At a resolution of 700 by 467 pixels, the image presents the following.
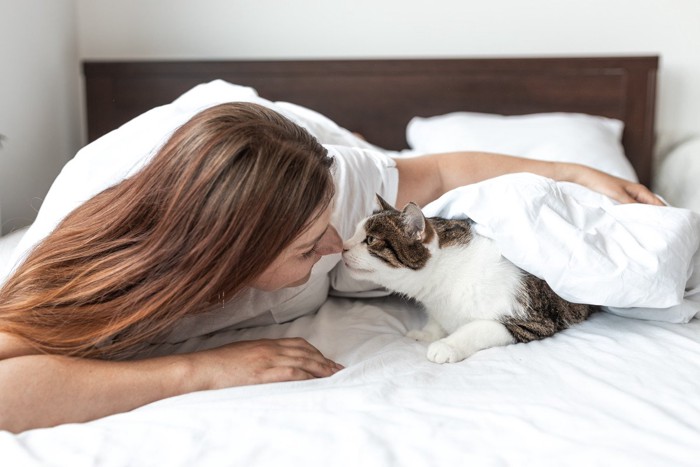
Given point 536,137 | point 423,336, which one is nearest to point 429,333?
point 423,336

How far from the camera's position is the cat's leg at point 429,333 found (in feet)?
4.21

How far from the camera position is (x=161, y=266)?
0.95 m

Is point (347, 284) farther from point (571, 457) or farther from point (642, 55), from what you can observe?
point (642, 55)

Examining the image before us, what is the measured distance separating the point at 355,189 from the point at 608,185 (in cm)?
56

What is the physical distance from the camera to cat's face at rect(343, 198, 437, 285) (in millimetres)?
1249

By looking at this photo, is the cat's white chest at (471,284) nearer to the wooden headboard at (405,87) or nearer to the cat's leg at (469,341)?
the cat's leg at (469,341)

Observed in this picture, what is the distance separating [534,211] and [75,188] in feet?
2.66

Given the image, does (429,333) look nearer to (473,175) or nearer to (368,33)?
(473,175)

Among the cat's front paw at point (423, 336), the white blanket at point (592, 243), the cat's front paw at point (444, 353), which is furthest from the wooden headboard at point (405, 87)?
the cat's front paw at point (444, 353)

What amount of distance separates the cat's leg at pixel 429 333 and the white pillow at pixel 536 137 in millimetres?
919

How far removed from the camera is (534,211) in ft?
3.94

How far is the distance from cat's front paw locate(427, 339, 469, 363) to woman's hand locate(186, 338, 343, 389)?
158 mm

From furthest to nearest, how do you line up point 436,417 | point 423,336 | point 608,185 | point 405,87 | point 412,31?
point 412,31 < point 405,87 < point 608,185 < point 423,336 < point 436,417

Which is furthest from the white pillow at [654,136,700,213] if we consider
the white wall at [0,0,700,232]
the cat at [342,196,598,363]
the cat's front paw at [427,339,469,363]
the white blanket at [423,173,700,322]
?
the cat's front paw at [427,339,469,363]
